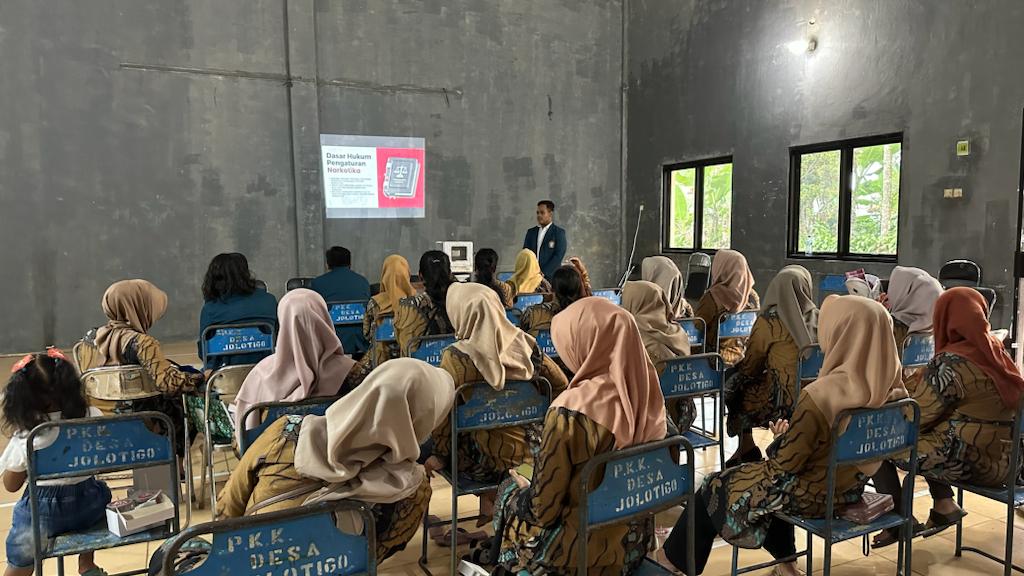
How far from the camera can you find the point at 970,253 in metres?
6.54

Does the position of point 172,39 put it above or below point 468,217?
above

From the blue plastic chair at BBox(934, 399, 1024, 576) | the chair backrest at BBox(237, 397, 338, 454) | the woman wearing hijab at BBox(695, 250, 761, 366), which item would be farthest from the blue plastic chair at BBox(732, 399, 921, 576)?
the woman wearing hijab at BBox(695, 250, 761, 366)

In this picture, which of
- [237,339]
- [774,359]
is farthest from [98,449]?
[774,359]

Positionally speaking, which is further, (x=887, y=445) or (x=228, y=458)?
(x=228, y=458)

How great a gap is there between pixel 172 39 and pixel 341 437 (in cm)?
795

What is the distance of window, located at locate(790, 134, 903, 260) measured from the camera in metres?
7.36

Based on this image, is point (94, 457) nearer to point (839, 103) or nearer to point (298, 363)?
point (298, 363)

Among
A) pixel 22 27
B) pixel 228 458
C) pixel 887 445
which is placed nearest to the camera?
pixel 887 445

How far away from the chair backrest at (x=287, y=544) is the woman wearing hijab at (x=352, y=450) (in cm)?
12

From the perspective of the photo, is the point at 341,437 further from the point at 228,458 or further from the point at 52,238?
the point at 52,238

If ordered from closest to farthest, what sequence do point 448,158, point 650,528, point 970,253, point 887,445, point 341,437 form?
point 341,437
point 650,528
point 887,445
point 970,253
point 448,158

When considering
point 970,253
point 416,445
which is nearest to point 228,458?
point 416,445

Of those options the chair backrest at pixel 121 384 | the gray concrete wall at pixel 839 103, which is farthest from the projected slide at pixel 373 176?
the chair backrest at pixel 121 384

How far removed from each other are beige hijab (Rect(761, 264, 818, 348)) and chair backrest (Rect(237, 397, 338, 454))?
2.36m
